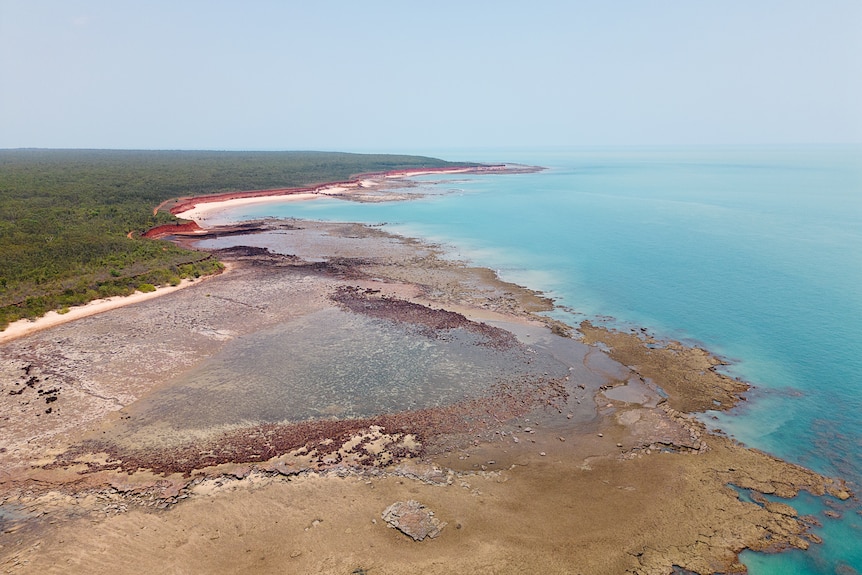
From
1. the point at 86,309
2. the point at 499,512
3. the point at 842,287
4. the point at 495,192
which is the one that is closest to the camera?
the point at 499,512

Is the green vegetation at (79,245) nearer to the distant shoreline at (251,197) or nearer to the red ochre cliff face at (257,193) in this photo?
the red ochre cliff face at (257,193)

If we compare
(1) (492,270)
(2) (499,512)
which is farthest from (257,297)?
(2) (499,512)

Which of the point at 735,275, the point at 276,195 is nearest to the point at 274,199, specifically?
the point at 276,195

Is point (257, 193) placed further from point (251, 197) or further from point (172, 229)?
point (172, 229)

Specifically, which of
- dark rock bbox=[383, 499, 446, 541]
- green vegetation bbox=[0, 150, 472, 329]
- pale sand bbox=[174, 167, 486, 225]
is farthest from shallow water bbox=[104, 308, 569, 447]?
pale sand bbox=[174, 167, 486, 225]

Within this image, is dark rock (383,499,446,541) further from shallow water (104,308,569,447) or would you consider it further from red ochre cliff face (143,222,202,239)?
red ochre cliff face (143,222,202,239)

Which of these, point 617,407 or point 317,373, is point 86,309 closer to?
point 317,373

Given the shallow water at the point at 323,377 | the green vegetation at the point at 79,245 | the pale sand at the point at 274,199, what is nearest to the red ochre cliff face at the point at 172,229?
the green vegetation at the point at 79,245
